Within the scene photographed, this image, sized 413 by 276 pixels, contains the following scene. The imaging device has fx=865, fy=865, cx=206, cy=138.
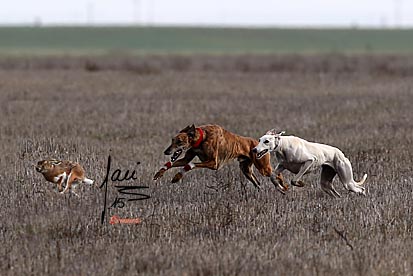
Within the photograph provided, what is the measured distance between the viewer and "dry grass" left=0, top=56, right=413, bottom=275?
23.8 ft

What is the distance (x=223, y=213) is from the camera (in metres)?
8.91

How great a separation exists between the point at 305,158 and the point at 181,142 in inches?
57.1

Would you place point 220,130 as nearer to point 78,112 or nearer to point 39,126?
point 39,126

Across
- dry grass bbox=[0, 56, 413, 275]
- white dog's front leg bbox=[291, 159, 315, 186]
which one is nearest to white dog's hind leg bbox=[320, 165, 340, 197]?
dry grass bbox=[0, 56, 413, 275]

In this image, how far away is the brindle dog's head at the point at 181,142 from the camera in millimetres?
9383

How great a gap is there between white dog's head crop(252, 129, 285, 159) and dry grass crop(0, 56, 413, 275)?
60 cm

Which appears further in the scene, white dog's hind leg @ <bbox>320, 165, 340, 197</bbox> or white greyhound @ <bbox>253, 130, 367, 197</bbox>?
white dog's hind leg @ <bbox>320, 165, 340, 197</bbox>

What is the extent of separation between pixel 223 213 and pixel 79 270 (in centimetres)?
229

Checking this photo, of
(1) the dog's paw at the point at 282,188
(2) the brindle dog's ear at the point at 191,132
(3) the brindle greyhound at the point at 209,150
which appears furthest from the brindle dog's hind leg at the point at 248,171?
(2) the brindle dog's ear at the point at 191,132

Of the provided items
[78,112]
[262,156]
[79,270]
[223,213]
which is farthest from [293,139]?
[78,112]

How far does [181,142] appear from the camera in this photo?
9.38m
